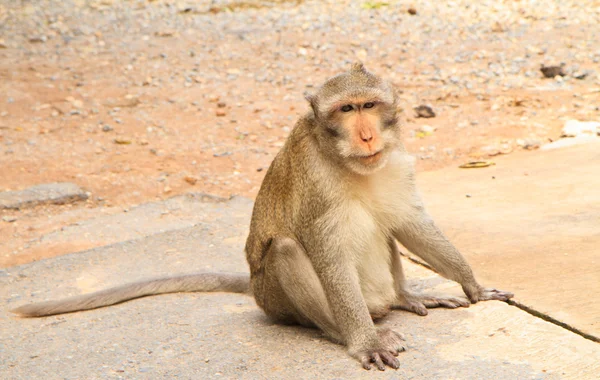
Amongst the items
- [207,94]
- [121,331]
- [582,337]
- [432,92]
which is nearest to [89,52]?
[207,94]

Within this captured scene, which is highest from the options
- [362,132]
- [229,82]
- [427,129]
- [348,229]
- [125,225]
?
[362,132]

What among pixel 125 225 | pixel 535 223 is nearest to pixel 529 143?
pixel 535 223

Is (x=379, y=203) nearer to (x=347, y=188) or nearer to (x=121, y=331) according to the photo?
(x=347, y=188)

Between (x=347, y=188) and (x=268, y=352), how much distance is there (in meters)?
1.01

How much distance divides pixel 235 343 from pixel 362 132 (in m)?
1.43

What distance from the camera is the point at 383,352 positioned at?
4336 mm

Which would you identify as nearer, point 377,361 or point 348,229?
point 377,361

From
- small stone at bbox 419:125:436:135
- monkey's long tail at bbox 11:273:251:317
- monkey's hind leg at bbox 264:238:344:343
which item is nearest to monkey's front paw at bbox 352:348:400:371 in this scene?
monkey's hind leg at bbox 264:238:344:343

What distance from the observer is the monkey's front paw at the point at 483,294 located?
500 cm

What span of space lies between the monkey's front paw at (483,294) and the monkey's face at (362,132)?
1109 millimetres

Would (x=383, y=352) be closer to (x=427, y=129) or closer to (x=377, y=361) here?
(x=377, y=361)

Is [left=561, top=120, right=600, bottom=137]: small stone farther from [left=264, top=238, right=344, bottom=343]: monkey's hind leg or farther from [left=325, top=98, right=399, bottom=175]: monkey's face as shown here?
[left=264, top=238, right=344, bottom=343]: monkey's hind leg


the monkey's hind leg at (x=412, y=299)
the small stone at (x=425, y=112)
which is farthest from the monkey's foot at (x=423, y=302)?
the small stone at (x=425, y=112)

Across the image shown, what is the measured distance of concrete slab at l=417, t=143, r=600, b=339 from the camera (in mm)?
5023
